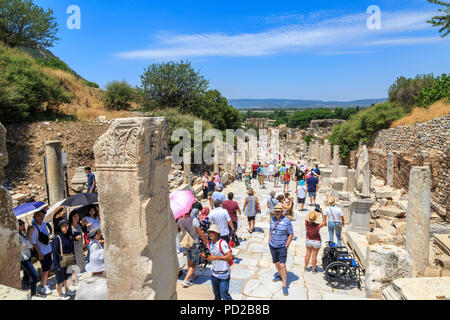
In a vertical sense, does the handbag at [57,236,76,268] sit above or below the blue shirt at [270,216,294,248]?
below

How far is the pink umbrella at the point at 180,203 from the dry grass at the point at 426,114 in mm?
16798

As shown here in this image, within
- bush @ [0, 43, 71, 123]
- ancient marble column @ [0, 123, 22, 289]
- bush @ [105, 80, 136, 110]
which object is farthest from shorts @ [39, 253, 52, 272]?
bush @ [105, 80, 136, 110]

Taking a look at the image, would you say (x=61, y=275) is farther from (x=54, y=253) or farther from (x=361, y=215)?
(x=361, y=215)

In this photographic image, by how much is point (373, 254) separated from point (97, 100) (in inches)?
1124

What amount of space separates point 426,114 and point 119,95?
2571 cm

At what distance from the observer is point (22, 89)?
54.6 feet

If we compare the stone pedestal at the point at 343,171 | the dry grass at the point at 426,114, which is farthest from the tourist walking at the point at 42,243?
the dry grass at the point at 426,114

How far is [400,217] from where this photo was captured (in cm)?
1024

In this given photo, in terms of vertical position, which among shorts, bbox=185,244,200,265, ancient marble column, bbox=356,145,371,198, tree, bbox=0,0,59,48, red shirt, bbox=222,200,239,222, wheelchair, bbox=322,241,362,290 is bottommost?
wheelchair, bbox=322,241,362,290

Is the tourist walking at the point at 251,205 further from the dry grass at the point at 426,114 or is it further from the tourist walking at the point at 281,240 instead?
the dry grass at the point at 426,114

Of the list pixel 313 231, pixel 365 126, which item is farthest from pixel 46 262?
pixel 365 126

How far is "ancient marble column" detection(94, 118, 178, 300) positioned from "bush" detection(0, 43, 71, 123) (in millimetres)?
16792

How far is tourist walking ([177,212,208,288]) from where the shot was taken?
5.69m

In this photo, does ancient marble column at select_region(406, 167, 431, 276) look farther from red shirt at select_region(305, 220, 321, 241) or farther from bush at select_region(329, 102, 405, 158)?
bush at select_region(329, 102, 405, 158)
